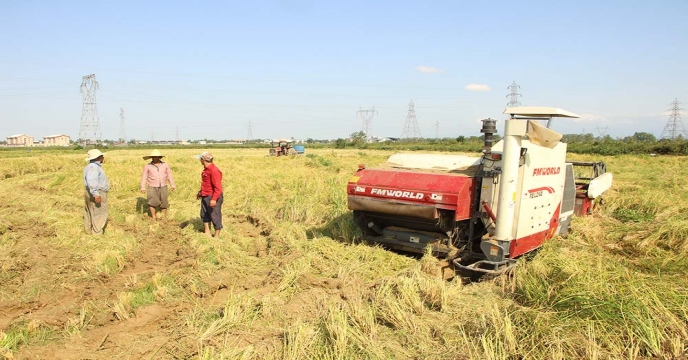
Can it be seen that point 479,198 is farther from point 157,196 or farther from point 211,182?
point 157,196

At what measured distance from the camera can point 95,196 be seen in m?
8.20

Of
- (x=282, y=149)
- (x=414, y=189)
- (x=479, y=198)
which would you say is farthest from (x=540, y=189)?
(x=282, y=149)

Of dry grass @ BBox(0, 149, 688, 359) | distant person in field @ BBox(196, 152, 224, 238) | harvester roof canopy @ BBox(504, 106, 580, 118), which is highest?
harvester roof canopy @ BBox(504, 106, 580, 118)

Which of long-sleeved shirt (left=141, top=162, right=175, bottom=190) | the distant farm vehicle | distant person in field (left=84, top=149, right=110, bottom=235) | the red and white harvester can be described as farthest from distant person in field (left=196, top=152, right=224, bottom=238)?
the distant farm vehicle

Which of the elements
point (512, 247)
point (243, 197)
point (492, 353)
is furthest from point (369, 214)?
point (243, 197)

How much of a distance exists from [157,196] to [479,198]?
6.99 metres

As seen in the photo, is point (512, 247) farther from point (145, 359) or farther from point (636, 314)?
point (145, 359)

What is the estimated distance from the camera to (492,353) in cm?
350

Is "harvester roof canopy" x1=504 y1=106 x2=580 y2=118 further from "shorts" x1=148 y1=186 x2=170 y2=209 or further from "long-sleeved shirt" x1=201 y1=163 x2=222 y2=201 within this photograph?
"shorts" x1=148 y1=186 x2=170 y2=209

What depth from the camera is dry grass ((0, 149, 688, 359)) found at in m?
3.72

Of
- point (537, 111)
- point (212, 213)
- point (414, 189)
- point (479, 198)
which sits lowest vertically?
point (212, 213)

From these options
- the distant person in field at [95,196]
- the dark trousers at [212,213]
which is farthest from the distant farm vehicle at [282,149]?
the dark trousers at [212,213]

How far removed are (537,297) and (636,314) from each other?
0.84 metres

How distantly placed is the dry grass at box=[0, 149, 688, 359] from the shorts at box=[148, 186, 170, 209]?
113 centimetres
